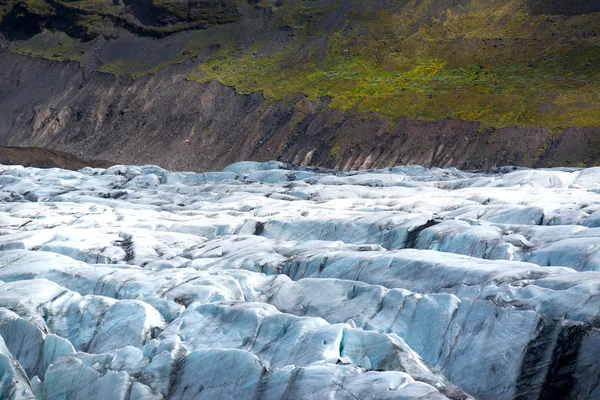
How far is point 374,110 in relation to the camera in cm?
9775

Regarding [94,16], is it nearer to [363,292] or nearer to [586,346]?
[363,292]

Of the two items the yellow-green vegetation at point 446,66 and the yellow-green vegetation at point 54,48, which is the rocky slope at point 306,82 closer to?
the yellow-green vegetation at point 446,66

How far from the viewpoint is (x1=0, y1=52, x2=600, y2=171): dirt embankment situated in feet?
284

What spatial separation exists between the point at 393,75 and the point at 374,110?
9881 millimetres

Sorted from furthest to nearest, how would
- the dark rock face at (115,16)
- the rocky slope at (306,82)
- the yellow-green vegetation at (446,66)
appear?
the dark rock face at (115,16), the yellow-green vegetation at (446,66), the rocky slope at (306,82)

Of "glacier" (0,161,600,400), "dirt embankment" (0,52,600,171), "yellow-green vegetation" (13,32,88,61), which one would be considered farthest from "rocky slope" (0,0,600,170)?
"glacier" (0,161,600,400)

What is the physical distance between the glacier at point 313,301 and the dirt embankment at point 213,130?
101 ft

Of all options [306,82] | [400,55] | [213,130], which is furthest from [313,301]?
[400,55]

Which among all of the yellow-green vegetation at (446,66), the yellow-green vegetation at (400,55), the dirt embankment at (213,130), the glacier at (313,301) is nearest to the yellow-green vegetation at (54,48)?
the yellow-green vegetation at (400,55)

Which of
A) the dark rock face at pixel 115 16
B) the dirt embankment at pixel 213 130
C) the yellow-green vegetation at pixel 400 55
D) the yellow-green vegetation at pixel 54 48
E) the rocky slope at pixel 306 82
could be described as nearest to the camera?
the dirt embankment at pixel 213 130

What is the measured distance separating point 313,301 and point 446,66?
7542cm

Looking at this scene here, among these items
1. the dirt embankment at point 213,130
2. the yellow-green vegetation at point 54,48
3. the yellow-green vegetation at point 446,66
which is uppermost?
the yellow-green vegetation at point 446,66

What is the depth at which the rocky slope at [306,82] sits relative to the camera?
90188 mm

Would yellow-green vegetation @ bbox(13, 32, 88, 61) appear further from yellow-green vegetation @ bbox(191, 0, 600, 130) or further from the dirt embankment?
yellow-green vegetation @ bbox(191, 0, 600, 130)
